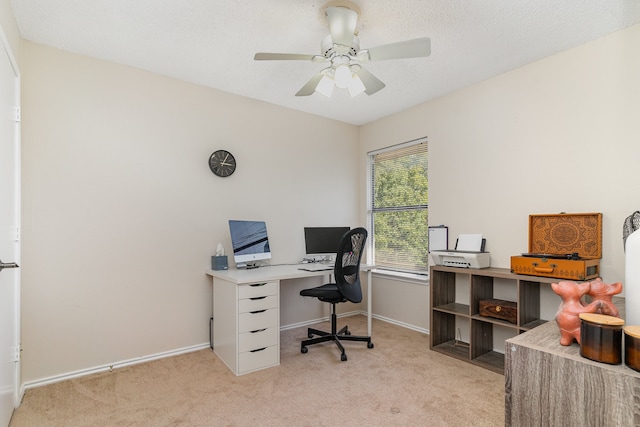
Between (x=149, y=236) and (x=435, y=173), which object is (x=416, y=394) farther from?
(x=149, y=236)

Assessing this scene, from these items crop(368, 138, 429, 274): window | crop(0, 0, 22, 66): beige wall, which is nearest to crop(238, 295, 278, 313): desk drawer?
crop(368, 138, 429, 274): window

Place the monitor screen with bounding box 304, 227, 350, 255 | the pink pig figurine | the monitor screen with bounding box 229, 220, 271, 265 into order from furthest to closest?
the monitor screen with bounding box 304, 227, 350, 255, the monitor screen with bounding box 229, 220, 271, 265, the pink pig figurine

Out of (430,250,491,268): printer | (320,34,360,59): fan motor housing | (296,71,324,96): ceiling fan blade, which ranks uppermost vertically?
(320,34,360,59): fan motor housing

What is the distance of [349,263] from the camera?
3.03 meters

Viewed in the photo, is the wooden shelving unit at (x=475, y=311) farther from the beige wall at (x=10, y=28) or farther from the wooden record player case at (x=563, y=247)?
the beige wall at (x=10, y=28)

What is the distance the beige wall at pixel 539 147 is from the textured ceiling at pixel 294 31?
18cm

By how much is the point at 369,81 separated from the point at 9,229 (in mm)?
2464

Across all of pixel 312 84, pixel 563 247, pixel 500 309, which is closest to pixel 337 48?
pixel 312 84

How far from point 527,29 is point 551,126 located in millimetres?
796

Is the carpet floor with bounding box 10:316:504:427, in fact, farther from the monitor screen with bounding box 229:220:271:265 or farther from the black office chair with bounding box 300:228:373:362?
the monitor screen with bounding box 229:220:271:265

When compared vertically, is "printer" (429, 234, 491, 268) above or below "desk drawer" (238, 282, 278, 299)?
above

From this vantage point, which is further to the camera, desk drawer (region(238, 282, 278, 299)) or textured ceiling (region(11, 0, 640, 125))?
desk drawer (region(238, 282, 278, 299))

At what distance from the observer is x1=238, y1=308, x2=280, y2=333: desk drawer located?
260 cm

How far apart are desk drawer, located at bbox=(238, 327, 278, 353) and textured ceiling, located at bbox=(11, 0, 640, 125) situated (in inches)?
86.1
